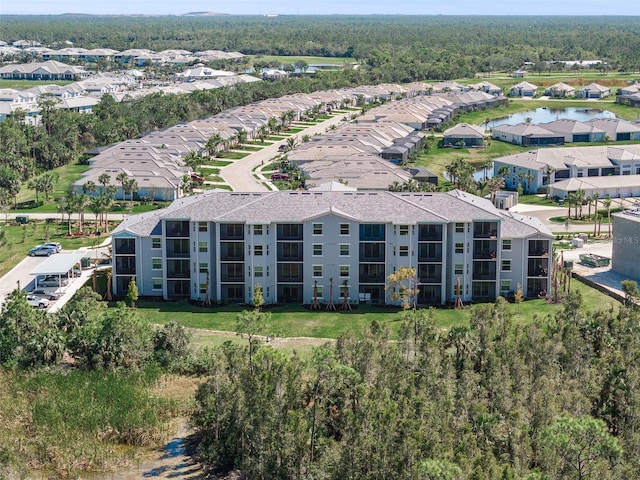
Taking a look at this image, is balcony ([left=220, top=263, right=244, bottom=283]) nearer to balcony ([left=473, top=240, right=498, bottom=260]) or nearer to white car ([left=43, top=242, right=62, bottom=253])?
balcony ([left=473, top=240, right=498, bottom=260])

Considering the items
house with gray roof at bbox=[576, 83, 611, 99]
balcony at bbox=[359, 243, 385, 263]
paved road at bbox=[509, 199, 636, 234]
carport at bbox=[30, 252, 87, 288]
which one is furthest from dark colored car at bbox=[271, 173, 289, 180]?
house with gray roof at bbox=[576, 83, 611, 99]

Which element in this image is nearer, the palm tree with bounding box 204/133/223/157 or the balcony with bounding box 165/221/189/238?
the balcony with bounding box 165/221/189/238

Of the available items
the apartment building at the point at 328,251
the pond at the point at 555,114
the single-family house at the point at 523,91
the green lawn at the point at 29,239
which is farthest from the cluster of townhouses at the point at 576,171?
the single-family house at the point at 523,91

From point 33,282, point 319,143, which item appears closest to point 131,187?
point 33,282

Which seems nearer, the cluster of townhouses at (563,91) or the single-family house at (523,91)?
the cluster of townhouses at (563,91)

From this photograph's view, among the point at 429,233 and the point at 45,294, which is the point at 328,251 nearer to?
the point at 429,233

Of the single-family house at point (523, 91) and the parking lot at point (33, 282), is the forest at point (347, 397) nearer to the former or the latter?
the parking lot at point (33, 282)

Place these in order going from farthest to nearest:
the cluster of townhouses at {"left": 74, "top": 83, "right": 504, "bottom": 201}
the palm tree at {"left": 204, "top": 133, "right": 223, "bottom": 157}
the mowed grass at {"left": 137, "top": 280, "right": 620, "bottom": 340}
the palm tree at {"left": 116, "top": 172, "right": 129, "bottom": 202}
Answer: the palm tree at {"left": 204, "top": 133, "right": 223, "bottom": 157} < the cluster of townhouses at {"left": 74, "top": 83, "right": 504, "bottom": 201} < the palm tree at {"left": 116, "top": 172, "right": 129, "bottom": 202} < the mowed grass at {"left": 137, "top": 280, "right": 620, "bottom": 340}
